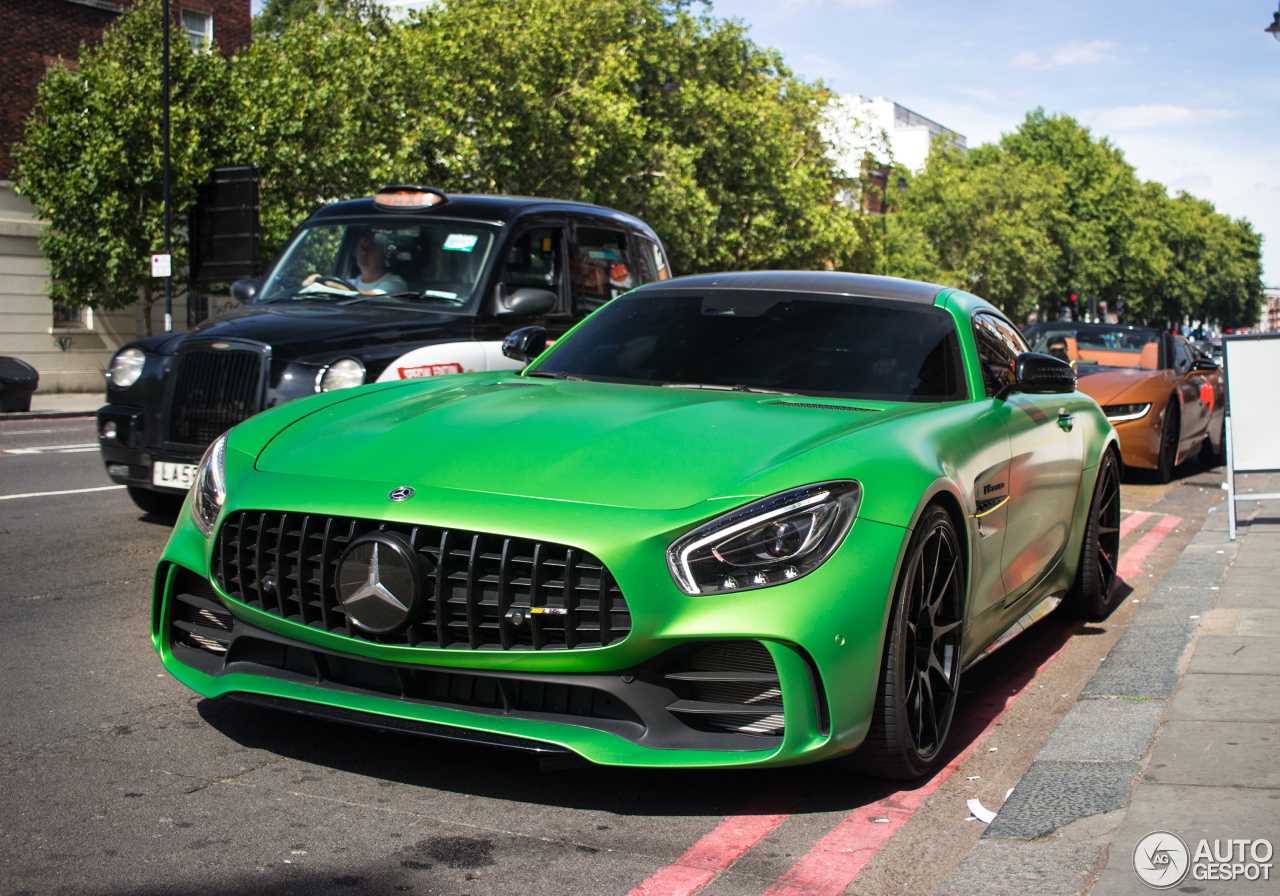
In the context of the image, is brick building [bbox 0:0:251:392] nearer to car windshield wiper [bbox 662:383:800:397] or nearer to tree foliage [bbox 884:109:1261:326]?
car windshield wiper [bbox 662:383:800:397]

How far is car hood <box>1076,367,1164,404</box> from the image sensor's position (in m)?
12.4

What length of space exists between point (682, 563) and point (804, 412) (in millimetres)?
1003

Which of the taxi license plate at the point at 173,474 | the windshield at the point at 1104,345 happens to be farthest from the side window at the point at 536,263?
the windshield at the point at 1104,345

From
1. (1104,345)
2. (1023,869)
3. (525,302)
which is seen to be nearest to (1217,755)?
(1023,869)

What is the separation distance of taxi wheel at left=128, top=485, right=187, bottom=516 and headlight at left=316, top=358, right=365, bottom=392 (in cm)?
186

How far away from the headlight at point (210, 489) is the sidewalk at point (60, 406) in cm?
1659

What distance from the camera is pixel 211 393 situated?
712 centimetres

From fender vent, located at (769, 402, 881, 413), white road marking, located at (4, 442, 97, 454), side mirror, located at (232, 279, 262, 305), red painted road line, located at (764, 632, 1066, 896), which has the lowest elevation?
red painted road line, located at (764, 632, 1066, 896)

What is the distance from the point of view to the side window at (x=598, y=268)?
8.65m

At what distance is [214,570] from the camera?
3703 mm

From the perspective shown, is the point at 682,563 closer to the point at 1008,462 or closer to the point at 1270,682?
the point at 1008,462

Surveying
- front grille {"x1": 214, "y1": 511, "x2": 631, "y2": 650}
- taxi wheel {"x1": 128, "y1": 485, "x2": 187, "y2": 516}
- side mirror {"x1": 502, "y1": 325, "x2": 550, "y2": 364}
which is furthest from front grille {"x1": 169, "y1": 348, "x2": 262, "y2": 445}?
front grille {"x1": 214, "y1": 511, "x2": 631, "y2": 650}

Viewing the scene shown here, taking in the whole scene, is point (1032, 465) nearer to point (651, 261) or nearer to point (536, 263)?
point (536, 263)

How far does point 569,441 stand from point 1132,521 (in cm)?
778
